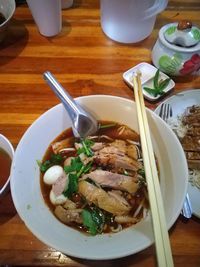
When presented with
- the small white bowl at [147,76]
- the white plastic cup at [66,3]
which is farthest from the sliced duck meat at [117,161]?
the white plastic cup at [66,3]

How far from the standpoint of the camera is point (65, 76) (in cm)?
128

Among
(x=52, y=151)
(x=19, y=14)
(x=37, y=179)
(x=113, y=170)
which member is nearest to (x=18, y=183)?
(x=37, y=179)

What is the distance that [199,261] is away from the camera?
80 centimetres

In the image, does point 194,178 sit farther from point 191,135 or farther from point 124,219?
point 124,219

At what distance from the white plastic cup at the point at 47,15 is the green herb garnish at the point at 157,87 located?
605 millimetres

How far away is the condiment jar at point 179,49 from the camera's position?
112 cm

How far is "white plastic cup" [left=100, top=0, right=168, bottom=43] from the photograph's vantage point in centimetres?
121

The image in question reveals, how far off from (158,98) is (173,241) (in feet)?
1.90

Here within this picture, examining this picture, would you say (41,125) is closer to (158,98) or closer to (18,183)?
(18,183)

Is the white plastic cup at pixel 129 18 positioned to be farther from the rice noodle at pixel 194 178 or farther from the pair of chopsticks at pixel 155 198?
the rice noodle at pixel 194 178

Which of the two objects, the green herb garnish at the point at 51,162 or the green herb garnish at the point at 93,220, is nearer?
the green herb garnish at the point at 93,220

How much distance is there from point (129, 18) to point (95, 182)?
833 mm

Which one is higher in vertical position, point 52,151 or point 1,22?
point 1,22

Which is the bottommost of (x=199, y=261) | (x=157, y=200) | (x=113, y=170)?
(x=199, y=261)
